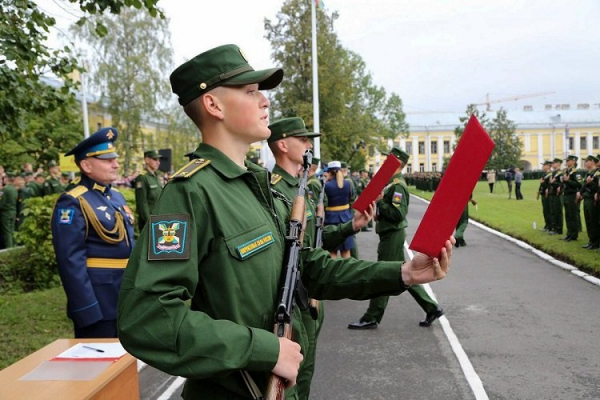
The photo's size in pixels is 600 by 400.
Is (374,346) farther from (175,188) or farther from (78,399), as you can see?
(175,188)

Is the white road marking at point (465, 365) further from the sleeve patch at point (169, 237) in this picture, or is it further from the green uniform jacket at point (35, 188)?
the green uniform jacket at point (35, 188)

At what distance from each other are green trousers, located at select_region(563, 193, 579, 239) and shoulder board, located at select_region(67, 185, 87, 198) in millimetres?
13083

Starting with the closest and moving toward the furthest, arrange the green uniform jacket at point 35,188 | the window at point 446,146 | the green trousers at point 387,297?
the green trousers at point 387,297 → the green uniform jacket at point 35,188 → the window at point 446,146

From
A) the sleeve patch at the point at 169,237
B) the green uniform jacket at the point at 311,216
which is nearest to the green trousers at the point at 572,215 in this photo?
the green uniform jacket at the point at 311,216

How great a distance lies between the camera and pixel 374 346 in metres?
6.09

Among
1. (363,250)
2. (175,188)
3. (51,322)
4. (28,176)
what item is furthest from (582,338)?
(28,176)

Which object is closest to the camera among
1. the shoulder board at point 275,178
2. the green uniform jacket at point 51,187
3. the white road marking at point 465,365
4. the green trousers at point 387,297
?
the shoulder board at point 275,178

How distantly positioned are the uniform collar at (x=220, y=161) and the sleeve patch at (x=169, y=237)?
0.98 ft

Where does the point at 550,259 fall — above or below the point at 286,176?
below

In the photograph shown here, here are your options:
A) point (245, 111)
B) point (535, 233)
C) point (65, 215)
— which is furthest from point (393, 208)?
point (535, 233)

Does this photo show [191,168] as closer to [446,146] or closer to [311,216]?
→ [311,216]

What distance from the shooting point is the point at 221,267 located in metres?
1.75

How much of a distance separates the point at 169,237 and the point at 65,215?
257 centimetres

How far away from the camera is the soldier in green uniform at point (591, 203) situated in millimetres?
12414
